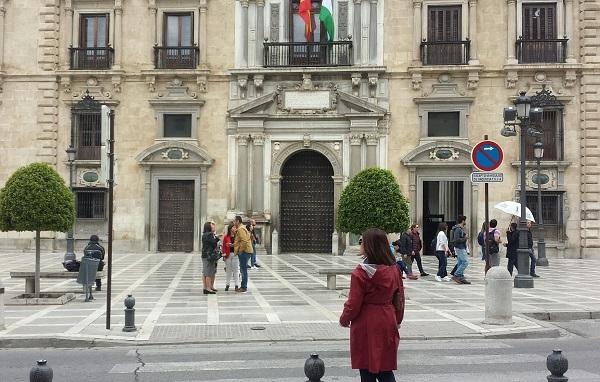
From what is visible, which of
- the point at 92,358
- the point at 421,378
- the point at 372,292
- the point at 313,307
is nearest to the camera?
the point at 372,292

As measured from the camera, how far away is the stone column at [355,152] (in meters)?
27.0

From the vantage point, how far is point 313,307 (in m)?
12.9

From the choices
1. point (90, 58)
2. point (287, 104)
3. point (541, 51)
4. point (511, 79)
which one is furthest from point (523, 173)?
point (90, 58)

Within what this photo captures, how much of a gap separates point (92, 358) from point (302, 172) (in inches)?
783

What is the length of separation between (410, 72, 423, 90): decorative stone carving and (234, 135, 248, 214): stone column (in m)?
7.15

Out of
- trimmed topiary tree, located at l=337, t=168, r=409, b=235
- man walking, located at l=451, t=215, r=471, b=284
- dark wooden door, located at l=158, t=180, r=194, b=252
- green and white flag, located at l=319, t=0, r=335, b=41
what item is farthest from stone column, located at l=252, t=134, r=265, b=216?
trimmed topiary tree, located at l=337, t=168, r=409, b=235

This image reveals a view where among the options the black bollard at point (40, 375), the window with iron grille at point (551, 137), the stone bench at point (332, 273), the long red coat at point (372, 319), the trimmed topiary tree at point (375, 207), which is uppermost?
the window with iron grille at point (551, 137)

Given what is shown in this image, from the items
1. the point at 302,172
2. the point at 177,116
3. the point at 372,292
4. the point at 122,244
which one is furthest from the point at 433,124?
the point at 372,292

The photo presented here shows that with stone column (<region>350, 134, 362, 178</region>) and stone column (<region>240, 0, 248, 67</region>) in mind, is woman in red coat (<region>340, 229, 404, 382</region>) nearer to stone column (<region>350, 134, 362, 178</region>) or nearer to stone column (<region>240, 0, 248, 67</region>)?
stone column (<region>350, 134, 362, 178</region>)

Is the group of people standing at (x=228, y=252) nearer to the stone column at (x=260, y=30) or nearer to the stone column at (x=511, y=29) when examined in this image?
the stone column at (x=260, y=30)

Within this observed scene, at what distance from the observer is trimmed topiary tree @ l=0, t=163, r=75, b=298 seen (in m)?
13.2

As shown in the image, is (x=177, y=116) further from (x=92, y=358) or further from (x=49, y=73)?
(x=92, y=358)

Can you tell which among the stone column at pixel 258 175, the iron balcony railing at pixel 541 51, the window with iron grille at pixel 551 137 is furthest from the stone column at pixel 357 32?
the window with iron grille at pixel 551 137

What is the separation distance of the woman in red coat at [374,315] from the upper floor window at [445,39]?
22.9 meters
